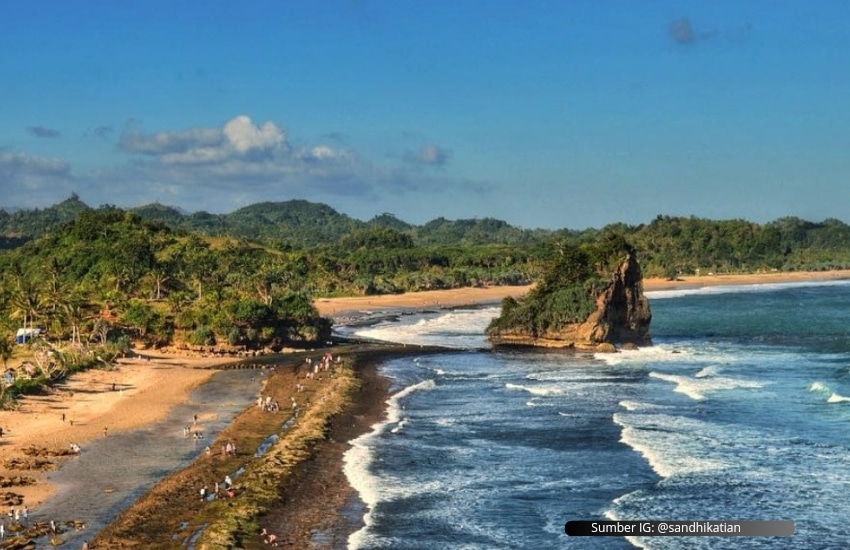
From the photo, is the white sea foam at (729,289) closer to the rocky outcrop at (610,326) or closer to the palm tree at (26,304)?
the rocky outcrop at (610,326)

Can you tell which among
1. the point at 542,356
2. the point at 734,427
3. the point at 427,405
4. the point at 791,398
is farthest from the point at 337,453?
the point at 542,356

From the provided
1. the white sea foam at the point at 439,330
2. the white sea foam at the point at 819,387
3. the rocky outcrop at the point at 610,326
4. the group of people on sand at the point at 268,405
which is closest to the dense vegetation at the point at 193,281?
the rocky outcrop at the point at 610,326

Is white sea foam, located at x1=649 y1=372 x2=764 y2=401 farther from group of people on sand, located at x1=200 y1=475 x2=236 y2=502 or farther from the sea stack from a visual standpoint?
group of people on sand, located at x1=200 y1=475 x2=236 y2=502

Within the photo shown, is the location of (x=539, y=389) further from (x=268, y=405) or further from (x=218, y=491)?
(x=218, y=491)

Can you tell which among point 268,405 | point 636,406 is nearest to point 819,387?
point 636,406

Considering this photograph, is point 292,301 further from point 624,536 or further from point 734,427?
point 624,536

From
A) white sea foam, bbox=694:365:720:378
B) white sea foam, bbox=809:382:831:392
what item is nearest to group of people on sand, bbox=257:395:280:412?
white sea foam, bbox=694:365:720:378
